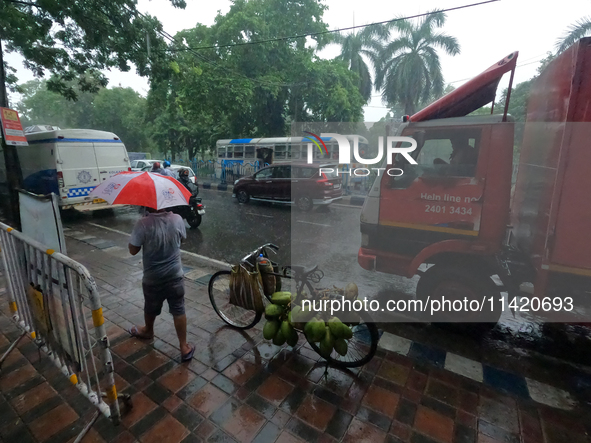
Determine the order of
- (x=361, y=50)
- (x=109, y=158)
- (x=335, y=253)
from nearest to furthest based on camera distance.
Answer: (x=335, y=253) → (x=109, y=158) → (x=361, y=50)

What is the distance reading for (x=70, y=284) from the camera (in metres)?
2.13

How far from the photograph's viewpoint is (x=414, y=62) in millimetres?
20625

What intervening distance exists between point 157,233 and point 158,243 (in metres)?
0.09

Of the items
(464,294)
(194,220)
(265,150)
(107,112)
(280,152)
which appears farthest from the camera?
(107,112)

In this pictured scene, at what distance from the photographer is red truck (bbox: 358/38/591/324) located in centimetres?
269

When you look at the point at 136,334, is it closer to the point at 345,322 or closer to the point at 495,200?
the point at 345,322

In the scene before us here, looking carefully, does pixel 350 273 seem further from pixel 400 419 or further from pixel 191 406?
pixel 191 406

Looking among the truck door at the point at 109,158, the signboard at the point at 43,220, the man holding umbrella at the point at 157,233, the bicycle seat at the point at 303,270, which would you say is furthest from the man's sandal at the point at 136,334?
the truck door at the point at 109,158

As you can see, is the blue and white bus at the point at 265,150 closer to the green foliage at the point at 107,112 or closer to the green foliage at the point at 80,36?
the green foliage at the point at 80,36

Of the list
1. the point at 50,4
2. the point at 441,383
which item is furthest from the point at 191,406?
the point at 50,4

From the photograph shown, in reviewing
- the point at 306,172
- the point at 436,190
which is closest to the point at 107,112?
the point at 306,172

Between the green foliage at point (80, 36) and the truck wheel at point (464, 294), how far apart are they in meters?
8.15

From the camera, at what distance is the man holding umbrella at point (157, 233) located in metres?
2.55

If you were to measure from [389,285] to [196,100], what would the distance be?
15596 millimetres
